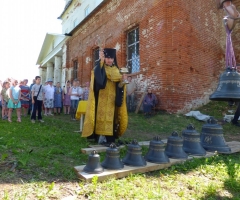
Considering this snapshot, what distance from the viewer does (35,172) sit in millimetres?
3062

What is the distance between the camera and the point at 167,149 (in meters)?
3.81

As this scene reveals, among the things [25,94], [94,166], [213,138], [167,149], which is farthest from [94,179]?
[25,94]

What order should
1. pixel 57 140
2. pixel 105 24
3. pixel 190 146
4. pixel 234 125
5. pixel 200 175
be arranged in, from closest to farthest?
pixel 200 175 → pixel 190 146 → pixel 57 140 → pixel 234 125 → pixel 105 24

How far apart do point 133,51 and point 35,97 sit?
5711 mm

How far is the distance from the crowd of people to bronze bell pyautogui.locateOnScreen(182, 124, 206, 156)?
17.7 ft

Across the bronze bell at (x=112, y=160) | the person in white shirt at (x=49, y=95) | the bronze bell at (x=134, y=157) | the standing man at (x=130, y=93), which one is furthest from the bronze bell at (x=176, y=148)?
the person in white shirt at (x=49, y=95)

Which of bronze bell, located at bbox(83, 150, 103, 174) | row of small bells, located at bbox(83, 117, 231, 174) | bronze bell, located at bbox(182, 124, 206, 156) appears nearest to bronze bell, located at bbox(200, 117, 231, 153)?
row of small bells, located at bbox(83, 117, 231, 174)

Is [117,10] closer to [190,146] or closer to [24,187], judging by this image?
[190,146]

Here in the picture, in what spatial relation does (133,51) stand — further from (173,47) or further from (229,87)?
(229,87)

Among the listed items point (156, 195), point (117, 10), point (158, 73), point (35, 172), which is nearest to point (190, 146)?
point (156, 195)

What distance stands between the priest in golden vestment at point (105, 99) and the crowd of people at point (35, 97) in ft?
12.6

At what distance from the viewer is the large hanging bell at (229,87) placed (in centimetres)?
282

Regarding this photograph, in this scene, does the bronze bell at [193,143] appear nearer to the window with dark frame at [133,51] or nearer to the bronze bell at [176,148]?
the bronze bell at [176,148]

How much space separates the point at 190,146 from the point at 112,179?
1697mm
